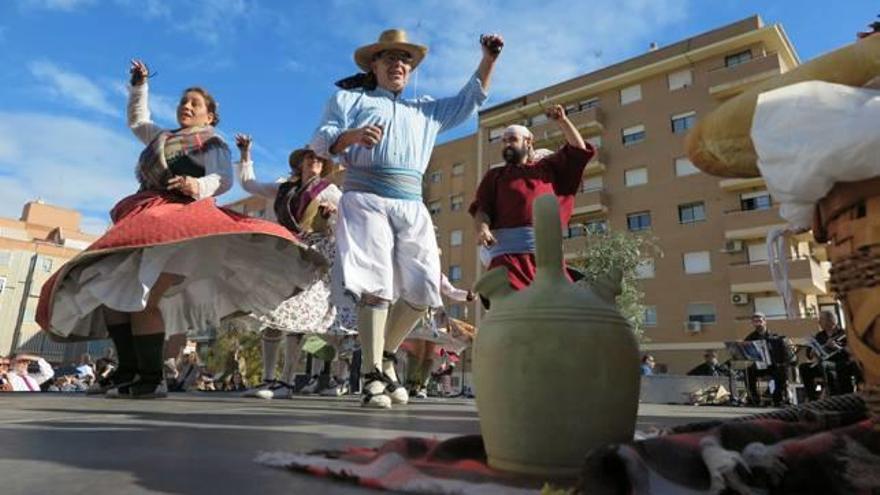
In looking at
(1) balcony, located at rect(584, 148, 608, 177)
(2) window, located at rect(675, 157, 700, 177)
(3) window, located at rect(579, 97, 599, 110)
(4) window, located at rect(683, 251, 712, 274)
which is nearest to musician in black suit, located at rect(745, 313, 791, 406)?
(4) window, located at rect(683, 251, 712, 274)

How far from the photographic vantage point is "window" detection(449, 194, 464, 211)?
1507 inches

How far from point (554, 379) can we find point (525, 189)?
2.28 metres

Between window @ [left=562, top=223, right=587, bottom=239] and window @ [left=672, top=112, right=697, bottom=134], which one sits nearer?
window @ [left=672, top=112, right=697, bottom=134]

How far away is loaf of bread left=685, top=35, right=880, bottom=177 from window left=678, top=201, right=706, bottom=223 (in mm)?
29747

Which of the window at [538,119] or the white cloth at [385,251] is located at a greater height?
the window at [538,119]

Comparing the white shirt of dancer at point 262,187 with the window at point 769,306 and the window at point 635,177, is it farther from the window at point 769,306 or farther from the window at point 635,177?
the window at point 635,177

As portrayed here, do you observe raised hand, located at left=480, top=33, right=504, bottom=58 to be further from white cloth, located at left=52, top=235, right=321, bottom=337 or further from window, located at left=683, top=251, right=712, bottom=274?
window, located at left=683, top=251, right=712, bottom=274

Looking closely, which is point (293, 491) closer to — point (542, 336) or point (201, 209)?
point (542, 336)

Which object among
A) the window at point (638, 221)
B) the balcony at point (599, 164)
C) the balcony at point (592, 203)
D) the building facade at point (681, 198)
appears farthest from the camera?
the balcony at point (599, 164)

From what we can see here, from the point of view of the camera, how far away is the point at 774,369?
388 inches

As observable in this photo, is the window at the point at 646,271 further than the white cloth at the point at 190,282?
Yes

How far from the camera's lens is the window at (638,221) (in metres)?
30.4

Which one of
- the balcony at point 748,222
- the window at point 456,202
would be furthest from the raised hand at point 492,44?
the window at point 456,202

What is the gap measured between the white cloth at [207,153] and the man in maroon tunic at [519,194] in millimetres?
1550
